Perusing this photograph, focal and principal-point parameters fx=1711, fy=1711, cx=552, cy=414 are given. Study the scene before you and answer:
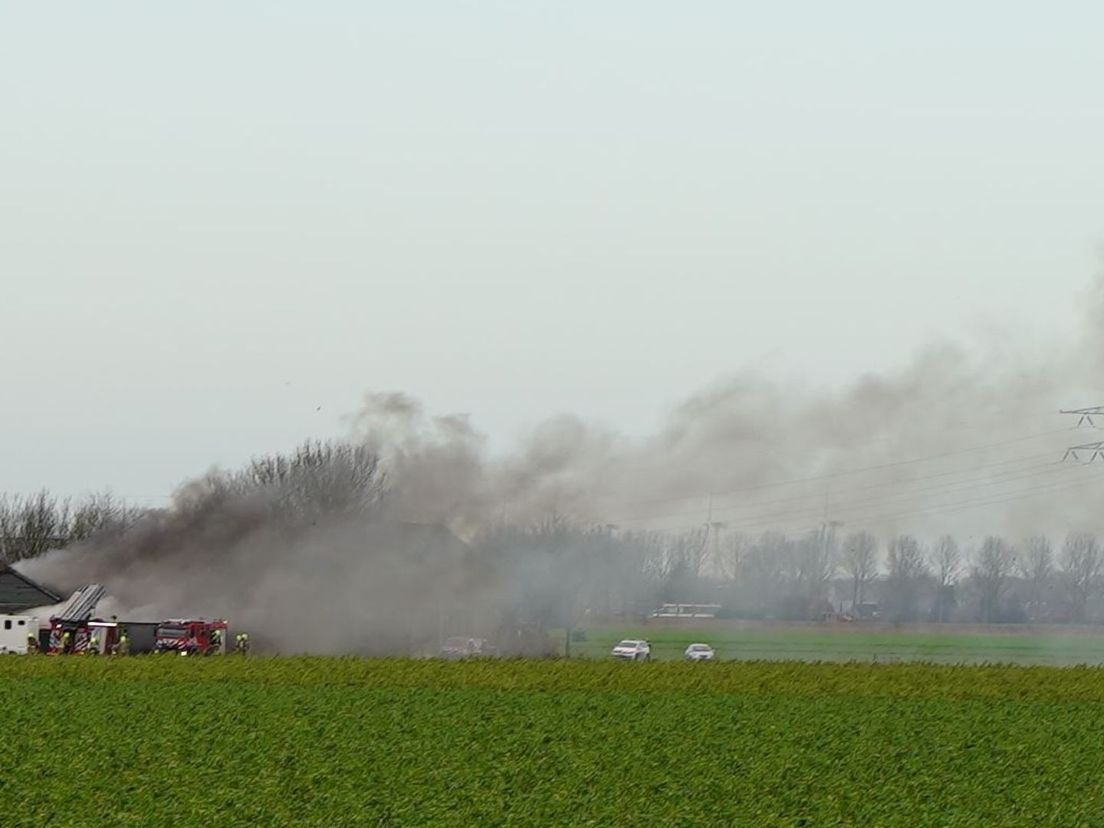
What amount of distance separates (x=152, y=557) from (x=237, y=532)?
5.09m

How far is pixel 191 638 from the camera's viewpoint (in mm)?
83750

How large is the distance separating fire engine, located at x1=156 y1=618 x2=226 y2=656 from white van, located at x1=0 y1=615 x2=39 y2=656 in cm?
769

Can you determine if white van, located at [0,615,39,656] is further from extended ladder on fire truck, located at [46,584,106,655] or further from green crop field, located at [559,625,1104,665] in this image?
green crop field, located at [559,625,1104,665]

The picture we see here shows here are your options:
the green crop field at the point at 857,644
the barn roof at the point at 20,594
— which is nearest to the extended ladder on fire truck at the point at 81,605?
the barn roof at the point at 20,594

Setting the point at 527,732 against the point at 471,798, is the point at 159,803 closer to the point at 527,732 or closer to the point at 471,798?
the point at 471,798

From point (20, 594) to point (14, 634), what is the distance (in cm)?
863

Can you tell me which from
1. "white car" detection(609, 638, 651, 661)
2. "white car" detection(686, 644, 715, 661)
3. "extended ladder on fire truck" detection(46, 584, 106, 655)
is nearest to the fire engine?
"extended ladder on fire truck" detection(46, 584, 106, 655)

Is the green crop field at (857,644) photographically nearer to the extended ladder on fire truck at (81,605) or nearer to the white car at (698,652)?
the white car at (698,652)

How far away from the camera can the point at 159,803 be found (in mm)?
30859

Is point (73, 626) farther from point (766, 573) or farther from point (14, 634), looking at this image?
point (766, 573)

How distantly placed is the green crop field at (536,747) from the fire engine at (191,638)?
12.3 metres

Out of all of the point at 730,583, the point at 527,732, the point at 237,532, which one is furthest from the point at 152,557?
the point at 527,732

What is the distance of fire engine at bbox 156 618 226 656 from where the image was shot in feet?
273

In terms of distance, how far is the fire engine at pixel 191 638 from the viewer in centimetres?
8312
